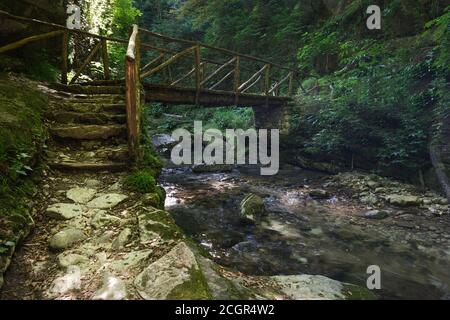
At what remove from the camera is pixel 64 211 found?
3014mm

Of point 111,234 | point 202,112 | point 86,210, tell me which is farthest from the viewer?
point 202,112

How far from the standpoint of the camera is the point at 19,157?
3.16 m

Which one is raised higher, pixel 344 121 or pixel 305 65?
pixel 305 65

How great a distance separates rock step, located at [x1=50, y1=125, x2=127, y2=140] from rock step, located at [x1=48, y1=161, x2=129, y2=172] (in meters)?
0.64

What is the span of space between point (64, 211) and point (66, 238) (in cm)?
45

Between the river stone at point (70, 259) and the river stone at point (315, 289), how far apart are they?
1720 mm

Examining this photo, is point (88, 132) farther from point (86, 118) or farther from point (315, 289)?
point (315, 289)

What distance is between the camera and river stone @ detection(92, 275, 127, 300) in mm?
2062

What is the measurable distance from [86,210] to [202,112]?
15.4 meters

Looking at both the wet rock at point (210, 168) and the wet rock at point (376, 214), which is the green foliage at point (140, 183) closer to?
the wet rock at point (376, 214)

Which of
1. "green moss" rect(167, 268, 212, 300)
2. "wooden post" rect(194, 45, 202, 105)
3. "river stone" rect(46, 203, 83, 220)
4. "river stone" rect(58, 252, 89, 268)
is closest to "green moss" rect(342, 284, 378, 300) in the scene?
"green moss" rect(167, 268, 212, 300)

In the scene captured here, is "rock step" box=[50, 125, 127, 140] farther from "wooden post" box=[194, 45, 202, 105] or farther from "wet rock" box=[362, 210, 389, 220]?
"wet rock" box=[362, 210, 389, 220]
